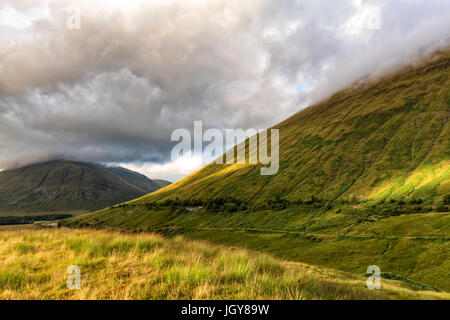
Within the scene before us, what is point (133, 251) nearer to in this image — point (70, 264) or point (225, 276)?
point (70, 264)

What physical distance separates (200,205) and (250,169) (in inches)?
2022

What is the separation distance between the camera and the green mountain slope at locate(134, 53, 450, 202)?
327 feet

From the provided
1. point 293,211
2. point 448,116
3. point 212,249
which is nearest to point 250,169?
point 293,211

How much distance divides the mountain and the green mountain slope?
610mm

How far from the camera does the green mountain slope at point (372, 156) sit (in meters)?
99.8

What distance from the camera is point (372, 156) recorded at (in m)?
132

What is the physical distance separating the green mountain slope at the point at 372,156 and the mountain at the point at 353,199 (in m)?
0.61

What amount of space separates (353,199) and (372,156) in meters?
52.0
